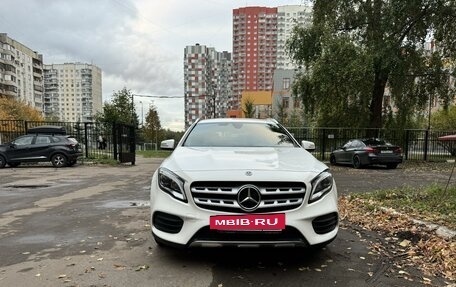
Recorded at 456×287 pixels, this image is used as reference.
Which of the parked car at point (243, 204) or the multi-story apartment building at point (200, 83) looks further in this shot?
the multi-story apartment building at point (200, 83)

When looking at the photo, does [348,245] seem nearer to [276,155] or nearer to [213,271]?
[276,155]

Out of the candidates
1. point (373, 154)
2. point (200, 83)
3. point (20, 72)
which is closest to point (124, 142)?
point (373, 154)

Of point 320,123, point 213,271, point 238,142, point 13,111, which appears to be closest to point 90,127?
point 320,123

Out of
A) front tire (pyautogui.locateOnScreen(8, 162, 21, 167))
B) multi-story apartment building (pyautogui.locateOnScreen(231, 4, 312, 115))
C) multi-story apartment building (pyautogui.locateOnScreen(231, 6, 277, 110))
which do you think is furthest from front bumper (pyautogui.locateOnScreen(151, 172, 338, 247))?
multi-story apartment building (pyautogui.locateOnScreen(231, 6, 277, 110))

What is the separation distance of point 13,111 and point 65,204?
54630mm

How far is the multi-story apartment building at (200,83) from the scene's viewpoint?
51625 millimetres

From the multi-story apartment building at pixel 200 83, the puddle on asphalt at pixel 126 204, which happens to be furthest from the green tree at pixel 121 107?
the puddle on asphalt at pixel 126 204

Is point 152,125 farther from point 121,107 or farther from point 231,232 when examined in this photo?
point 231,232

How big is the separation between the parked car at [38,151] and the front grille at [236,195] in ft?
51.8

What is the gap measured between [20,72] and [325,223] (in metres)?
103

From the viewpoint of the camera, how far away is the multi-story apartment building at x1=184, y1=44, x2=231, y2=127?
169ft

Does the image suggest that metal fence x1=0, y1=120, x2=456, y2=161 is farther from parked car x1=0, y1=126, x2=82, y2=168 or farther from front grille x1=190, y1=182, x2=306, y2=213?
front grille x1=190, y1=182, x2=306, y2=213

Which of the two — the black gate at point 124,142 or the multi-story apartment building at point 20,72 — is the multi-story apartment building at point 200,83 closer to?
the black gate at point 124,142

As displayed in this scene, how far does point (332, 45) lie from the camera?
61.3 ft
